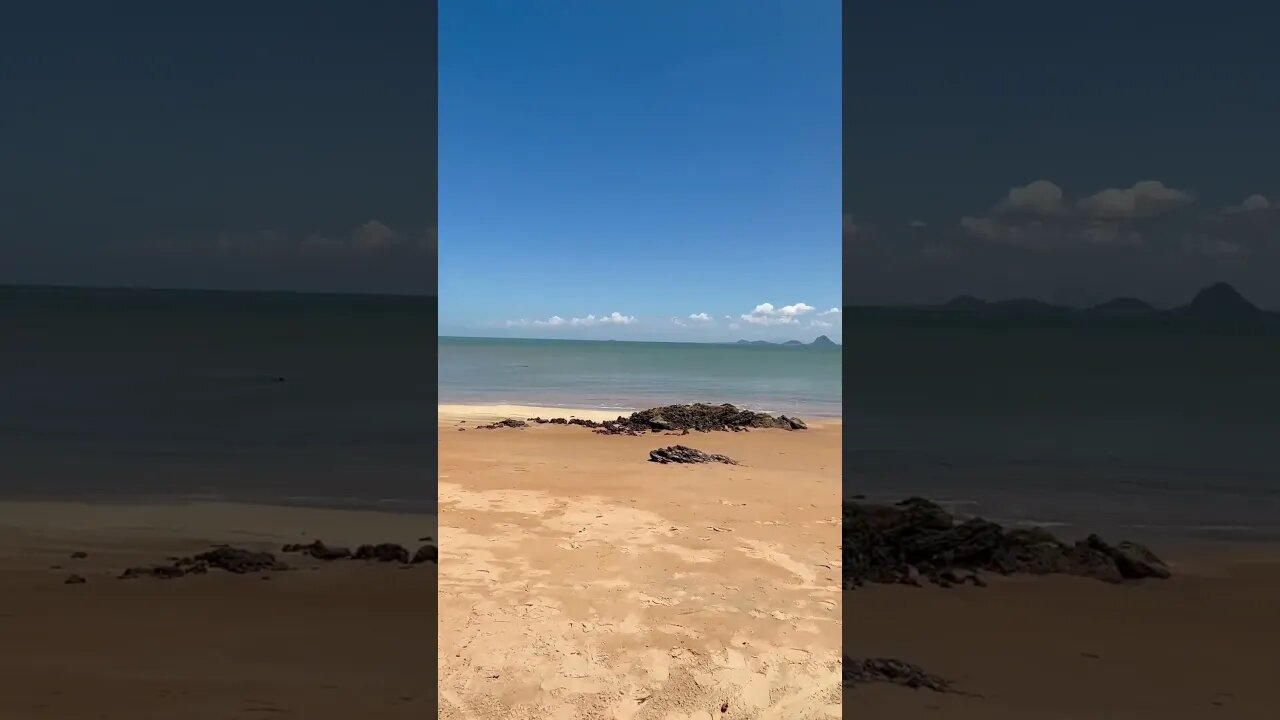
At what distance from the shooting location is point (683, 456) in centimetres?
718

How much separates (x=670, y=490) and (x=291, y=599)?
363 cm

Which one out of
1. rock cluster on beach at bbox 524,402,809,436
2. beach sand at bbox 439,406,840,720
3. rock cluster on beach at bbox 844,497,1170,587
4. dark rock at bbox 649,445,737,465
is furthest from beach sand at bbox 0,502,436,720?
rock cluster on beach at bbox 524,402,809,436

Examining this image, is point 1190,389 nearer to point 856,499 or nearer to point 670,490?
point 856,499

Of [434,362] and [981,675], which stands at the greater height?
[434,362]

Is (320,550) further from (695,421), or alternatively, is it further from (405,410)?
(695,421)

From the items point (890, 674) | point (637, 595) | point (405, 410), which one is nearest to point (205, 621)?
point (405, 410)

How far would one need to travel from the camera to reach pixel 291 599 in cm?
292

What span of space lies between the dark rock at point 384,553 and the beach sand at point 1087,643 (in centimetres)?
249

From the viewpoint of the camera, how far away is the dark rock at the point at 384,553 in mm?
3273

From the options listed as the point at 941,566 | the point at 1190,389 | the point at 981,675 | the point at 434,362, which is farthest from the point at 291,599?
the point at 1190,389

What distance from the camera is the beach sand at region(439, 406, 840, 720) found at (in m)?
2.54

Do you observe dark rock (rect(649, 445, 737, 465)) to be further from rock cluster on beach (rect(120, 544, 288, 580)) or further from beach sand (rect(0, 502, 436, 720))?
rock cluster on beach (rect(120, 544, 288, 580))

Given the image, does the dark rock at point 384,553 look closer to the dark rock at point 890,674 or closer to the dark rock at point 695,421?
the dark rock at point 890,674

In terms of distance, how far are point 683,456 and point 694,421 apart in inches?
94.2
